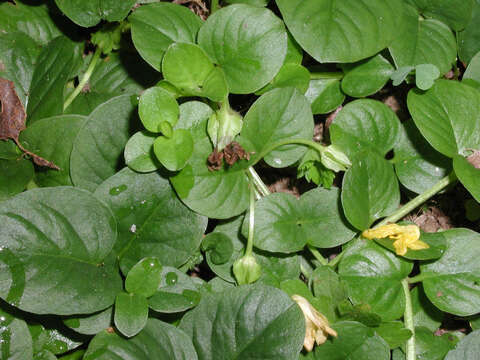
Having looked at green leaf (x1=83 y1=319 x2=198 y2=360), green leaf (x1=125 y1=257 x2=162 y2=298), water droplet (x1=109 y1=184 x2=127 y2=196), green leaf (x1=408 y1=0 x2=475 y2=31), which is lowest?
green leaf (x1=83 y1=319 x2=198 y2=360)

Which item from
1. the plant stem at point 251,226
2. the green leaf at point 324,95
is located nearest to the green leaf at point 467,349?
the plant stem at point 251,226

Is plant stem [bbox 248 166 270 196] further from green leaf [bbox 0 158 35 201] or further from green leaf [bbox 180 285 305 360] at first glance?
green leaf [bbox 0 158 35 201]

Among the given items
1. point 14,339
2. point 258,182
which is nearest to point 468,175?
point 258,182

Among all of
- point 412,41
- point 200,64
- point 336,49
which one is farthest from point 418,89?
point 200,64

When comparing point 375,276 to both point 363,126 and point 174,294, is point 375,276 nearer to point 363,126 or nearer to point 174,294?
point 363,126

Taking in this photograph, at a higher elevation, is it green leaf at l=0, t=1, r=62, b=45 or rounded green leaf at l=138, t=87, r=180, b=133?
green leaf at l=0, t=1, r=62, b=45

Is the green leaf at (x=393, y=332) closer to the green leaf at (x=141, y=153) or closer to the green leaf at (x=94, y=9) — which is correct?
the green leaf at (x=141, y=153)

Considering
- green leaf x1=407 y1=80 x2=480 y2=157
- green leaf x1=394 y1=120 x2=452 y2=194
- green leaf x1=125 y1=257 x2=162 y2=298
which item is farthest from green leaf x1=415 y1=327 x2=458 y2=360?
green leaf x1=125 y1=257 x2=162 y2=298
